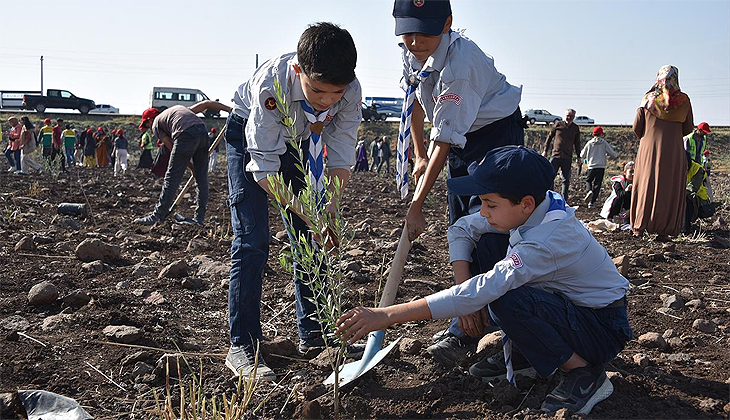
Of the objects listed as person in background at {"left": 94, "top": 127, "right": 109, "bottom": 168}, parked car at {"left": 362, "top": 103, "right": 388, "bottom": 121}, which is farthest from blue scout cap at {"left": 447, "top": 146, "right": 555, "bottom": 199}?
parked car at {"left": 362, "top": 103, "right": 388, "bottom": 121}

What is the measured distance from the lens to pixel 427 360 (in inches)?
129

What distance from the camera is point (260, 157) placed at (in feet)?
9.84

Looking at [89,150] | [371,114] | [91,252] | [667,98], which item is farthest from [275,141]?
[371,114]

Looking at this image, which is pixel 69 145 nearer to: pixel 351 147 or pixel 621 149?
pixel 351 147

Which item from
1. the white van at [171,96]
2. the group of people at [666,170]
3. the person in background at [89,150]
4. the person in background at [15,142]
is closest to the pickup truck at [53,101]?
the white van at [171,96]

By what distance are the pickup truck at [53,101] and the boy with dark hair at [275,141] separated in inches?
1655

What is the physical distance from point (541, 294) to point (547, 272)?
0.10 meters

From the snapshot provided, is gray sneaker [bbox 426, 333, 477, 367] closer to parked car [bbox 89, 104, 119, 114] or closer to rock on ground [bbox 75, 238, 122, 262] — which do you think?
rock on ground [bbox 75, 238, 122, 262]

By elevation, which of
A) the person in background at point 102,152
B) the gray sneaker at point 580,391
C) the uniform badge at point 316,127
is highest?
the uniform badge at point 316,127

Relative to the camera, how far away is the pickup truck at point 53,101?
1617 inches

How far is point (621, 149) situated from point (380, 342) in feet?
119

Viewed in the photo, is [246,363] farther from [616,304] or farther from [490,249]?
[616,304]

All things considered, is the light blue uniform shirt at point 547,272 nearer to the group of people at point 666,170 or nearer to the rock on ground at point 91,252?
the rock on ground at point 91,252

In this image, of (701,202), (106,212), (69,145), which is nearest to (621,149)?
(69,145)
